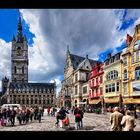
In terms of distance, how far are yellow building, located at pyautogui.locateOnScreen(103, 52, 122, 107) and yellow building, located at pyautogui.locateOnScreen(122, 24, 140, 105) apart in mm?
958

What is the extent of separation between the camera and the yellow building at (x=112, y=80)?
2897 centimetres

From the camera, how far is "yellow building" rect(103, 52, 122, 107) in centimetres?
2897

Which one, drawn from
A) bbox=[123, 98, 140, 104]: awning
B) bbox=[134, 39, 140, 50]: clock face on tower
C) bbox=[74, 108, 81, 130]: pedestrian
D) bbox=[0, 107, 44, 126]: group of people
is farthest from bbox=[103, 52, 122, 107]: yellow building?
bbox=[74, 108, 81, 130]: pedestrian

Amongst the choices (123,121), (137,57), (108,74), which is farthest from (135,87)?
(123,121)

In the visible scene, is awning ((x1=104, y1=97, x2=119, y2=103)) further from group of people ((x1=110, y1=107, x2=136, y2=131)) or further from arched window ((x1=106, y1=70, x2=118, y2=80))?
group of people ((x1=110, y1=107, x2=136, y2=131))

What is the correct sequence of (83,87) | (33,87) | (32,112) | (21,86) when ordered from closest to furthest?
1. (32,112)
2. (83,87)
3. (33,87)
4. (21,86)

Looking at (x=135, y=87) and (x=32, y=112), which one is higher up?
(x=135, y=87)

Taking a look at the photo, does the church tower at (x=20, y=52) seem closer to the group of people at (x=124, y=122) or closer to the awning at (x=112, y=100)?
the group of people at (x=124, y=122)
